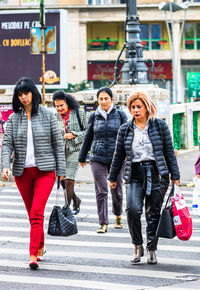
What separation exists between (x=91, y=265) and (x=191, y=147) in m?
17.1

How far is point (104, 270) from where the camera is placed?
22.7 feet

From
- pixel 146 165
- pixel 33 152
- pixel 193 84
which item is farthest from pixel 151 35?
pixel 33 152

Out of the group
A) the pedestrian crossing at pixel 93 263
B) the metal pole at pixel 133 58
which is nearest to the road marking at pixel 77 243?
the pedestrian crossing at pixel 93 263

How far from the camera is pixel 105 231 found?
30.1 feet

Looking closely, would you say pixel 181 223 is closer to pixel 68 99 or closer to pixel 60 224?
pixel 60 224

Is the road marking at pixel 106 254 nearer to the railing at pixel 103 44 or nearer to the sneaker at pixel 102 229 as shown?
the sneaker at pixel 102 229

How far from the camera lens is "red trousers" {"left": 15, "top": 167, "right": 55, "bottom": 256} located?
273 inches

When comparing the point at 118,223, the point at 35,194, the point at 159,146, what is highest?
the point at 159,146

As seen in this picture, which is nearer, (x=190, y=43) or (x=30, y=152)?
(x=30, y=152)

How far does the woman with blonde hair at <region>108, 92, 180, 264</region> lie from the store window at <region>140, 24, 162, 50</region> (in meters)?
50.7

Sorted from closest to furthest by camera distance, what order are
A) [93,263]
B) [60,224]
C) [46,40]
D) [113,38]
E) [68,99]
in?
1. [60,224]
2. [93,263]
3. [68,99]
4. [46,40]
5. [113,38]

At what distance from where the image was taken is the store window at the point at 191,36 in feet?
190

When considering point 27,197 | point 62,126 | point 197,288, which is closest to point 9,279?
point 27,197

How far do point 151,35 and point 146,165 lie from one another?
2041 inches
